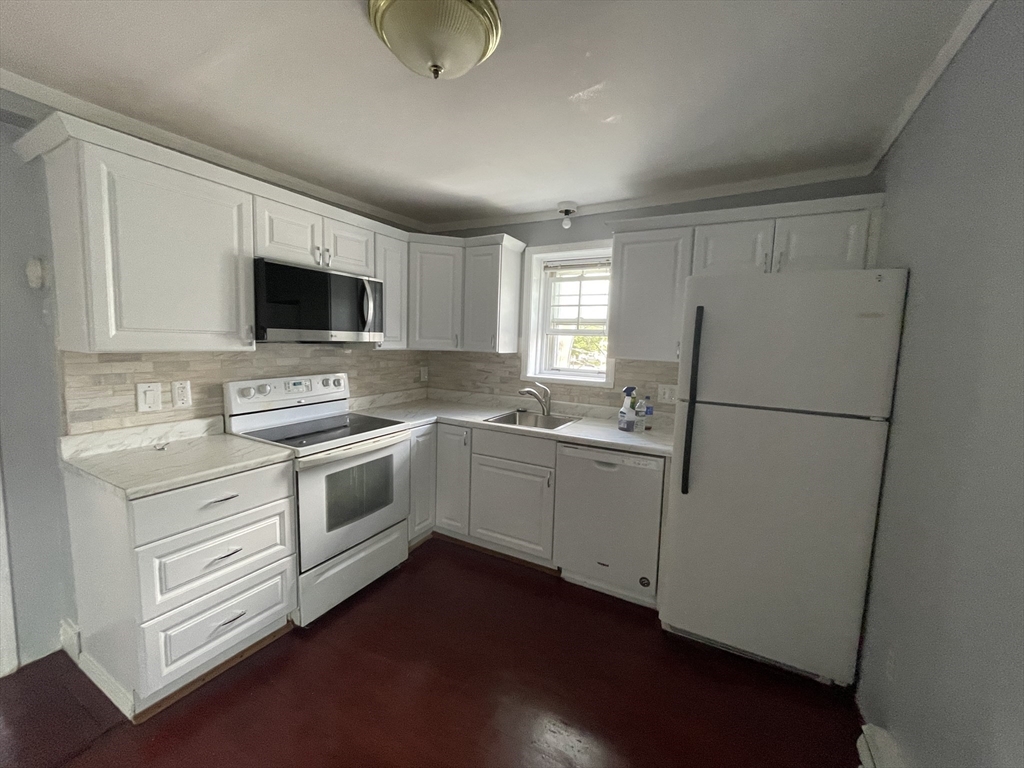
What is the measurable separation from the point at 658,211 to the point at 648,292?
2.16 ft

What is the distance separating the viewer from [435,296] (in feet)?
10.0

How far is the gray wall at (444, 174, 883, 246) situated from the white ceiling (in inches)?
2.8

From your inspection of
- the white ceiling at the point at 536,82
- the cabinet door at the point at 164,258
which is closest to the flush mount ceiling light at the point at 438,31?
the white ceiling at the point at 536,82

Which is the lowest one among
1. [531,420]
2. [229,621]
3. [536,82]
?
[229,621]

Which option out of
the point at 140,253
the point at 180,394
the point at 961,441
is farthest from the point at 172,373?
the point at 961,441

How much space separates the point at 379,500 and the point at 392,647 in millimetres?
767

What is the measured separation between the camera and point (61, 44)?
134 cm

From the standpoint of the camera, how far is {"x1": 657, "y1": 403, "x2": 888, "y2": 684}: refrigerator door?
1654 mm

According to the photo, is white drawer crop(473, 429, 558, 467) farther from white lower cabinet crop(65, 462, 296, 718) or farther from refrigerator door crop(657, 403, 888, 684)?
white lower cabinet crop(65, 462, 296, 718)

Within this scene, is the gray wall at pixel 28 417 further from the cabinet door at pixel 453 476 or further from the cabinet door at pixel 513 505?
the cabinet door at pixel 513 505

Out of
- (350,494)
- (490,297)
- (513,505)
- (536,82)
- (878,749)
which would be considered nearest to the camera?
(878,749)

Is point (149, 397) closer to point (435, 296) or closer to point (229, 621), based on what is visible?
point (229, 621)

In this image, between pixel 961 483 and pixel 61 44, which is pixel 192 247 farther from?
pixel 961 483

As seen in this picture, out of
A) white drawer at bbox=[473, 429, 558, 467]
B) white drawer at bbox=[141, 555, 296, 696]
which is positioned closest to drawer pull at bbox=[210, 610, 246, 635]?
white drawer at bbox=[141, 555, 296, 696]
